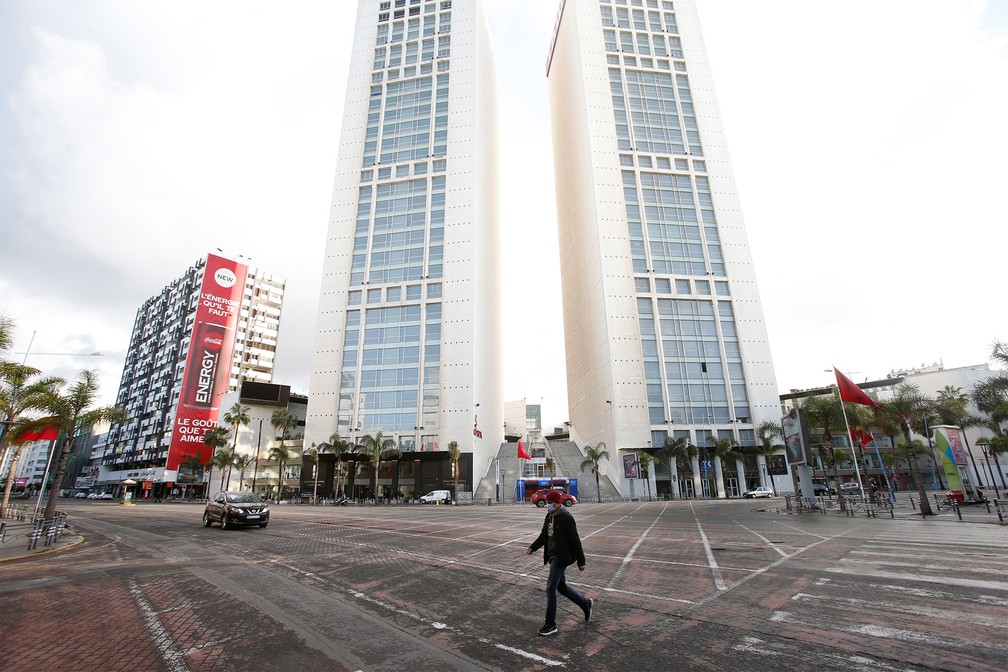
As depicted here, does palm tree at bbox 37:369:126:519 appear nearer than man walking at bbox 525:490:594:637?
No

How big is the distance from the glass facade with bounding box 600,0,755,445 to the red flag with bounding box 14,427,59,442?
58.5 meters

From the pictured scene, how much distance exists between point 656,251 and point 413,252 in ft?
123

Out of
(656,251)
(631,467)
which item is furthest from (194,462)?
(656,251)

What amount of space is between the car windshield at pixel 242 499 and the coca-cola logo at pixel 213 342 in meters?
78.4

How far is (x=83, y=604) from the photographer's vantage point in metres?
8.02

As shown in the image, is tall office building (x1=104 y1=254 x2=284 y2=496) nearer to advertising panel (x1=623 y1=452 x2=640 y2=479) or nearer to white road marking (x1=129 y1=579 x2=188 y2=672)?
advertising panel (x1=623 y1=452 x2=640 y2=479)

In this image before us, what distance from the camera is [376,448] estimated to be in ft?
189

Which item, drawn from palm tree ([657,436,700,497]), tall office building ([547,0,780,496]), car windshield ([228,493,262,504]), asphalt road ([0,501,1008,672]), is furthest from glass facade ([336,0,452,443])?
asphalt road ([0,501,1008,672])

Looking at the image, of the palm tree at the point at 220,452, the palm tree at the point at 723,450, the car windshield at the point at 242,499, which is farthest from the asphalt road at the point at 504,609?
the palm tree at the point at 220,452

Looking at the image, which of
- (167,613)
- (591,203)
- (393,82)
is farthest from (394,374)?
(167,613)

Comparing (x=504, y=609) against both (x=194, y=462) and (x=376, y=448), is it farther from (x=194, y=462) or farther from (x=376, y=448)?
(x=194, y=462)

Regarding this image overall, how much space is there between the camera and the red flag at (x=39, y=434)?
26219mm

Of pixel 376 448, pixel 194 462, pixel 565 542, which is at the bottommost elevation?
pixel 565 542

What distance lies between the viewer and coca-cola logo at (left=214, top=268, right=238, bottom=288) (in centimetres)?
9075
